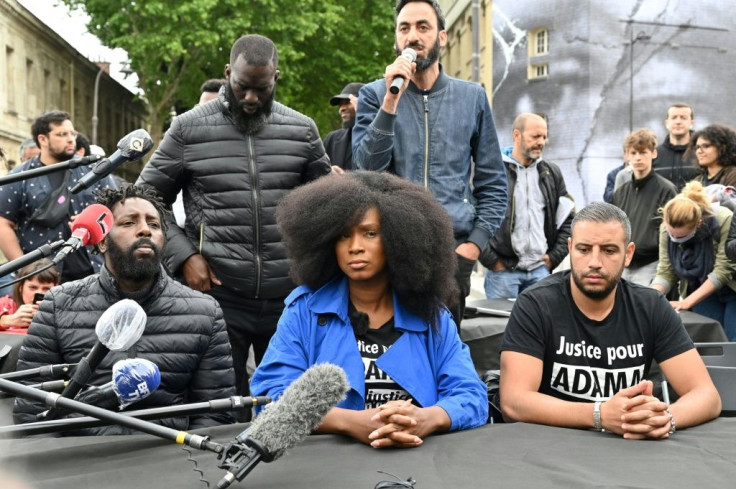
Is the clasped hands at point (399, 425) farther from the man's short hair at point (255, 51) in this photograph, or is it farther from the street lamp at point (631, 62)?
the street lamp at point (631, 62)

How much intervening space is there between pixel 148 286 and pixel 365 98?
4.25 feet

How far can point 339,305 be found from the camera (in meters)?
2.96

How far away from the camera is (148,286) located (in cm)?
352

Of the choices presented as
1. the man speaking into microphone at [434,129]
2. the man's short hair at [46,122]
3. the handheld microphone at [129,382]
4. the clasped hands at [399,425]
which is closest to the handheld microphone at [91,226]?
the handheld microphone at [129,382]

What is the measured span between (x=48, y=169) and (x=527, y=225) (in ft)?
15.6

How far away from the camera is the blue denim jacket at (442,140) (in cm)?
393

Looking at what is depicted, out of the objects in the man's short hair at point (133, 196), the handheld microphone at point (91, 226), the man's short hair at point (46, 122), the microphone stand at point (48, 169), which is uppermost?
the man's short hair at point (46, 122)

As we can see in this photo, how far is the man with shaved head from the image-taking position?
6211 mm

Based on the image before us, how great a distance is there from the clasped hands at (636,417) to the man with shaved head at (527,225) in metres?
3.51

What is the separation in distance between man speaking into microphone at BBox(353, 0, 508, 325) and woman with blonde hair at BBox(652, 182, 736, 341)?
2082 mm

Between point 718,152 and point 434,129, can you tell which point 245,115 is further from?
point 718,152

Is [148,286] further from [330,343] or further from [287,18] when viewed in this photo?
[287,18]

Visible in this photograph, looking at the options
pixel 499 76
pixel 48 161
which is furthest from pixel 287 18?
pixel 48 161

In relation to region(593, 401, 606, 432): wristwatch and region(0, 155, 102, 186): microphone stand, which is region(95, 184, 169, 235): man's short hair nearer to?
region(0, 155, 102, 186): microphone stand
